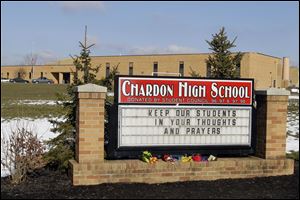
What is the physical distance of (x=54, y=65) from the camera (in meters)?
103

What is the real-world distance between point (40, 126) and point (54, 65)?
295ft

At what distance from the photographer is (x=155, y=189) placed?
7.67 metres

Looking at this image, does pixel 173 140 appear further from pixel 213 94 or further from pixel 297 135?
pixel 297 135

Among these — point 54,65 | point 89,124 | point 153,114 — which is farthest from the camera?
point 54,65

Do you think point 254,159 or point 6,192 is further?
point 254,159

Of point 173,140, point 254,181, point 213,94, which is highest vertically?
point 213,94

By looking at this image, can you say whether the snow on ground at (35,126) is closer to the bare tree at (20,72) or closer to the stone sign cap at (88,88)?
the stone sign cap at (88,88)

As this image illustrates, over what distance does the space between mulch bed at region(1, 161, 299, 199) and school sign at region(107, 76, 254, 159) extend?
84cm

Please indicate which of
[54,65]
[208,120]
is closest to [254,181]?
[208,120]

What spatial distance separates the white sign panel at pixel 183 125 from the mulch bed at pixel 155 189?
0.90m

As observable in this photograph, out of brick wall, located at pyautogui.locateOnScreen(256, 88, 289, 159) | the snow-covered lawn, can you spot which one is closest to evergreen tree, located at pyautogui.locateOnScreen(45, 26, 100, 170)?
the snow-covered lawn

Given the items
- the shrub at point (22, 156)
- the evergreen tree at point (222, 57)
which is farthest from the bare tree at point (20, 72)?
the shrub at point (22, 156)

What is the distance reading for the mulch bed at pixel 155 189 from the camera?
7.11 meters

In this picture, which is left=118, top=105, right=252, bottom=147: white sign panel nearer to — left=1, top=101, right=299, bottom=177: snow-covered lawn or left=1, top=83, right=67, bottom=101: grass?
left=1, top=101, right=299, bottom=177: snow-covered lawn
